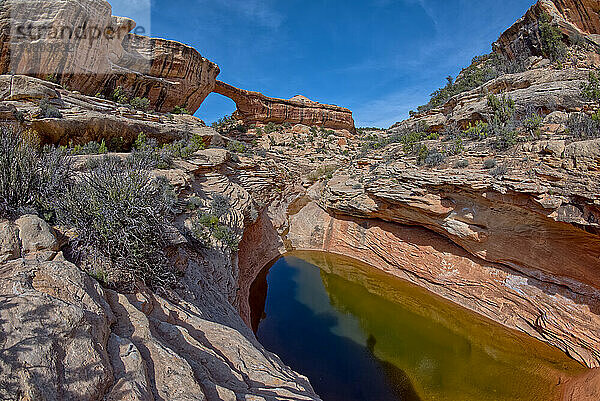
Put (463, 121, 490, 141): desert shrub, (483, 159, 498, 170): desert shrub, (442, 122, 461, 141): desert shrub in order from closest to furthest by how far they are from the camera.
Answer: (483, 159, 498, 170): desert shrub, (463, 121, 490, 141): desert shrub, (442, 122, 461, 141): desert shrub

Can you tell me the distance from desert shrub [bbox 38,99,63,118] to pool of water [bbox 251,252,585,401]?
10049 millimetres

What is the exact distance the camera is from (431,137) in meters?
13.3

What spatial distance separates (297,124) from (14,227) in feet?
87.0

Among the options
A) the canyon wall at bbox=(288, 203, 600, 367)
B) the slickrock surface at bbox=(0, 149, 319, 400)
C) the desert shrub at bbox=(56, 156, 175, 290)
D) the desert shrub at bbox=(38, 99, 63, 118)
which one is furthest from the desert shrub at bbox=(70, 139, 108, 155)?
the canyon wall at bbox=(288, 203, 600, 367)

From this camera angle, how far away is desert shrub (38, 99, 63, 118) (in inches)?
365

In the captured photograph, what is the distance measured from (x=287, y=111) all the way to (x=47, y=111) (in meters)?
20.7

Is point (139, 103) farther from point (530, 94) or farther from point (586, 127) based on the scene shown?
point (530, 94)

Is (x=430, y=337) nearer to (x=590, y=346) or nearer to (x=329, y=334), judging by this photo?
(x=329, y=334)

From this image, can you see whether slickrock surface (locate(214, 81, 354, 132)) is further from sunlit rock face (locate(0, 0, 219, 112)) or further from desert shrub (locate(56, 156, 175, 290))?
desert shrub (locate(56, 156, 175, 290))

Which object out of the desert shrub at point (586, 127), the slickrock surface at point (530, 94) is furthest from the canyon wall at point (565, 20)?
the desert shrub at point (586, 127)

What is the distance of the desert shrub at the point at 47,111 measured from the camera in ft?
30.4

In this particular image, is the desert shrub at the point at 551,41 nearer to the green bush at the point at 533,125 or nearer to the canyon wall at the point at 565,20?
the canyon wall at the point at 565,20

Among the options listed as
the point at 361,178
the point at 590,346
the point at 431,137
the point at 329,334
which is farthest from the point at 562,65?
the point at 329,334

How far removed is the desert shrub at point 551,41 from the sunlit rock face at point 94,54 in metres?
20.9
